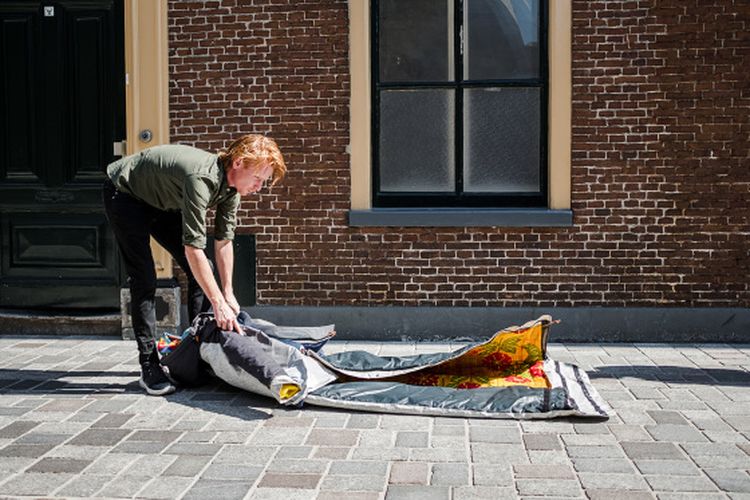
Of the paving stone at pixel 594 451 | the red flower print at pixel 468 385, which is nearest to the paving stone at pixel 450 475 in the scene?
the paving stone at pixel 594 451

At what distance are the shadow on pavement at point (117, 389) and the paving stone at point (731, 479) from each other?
7.64 feet

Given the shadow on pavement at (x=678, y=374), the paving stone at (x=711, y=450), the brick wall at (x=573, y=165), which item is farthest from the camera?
the brick wall at (x=573, y=165)

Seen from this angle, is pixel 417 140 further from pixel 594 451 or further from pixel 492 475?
pixel 492 475

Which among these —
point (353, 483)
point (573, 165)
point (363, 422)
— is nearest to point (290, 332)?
point (363, 422)

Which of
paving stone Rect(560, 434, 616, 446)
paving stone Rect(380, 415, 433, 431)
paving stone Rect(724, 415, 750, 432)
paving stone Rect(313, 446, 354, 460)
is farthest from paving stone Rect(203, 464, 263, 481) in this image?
paving stone Rect(724, 415, 750, 432)

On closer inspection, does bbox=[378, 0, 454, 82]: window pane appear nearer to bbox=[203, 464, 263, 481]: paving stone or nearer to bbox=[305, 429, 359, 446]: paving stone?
bbox=[305, 429, 359, 446]: paving stone

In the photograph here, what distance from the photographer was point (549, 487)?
376cm

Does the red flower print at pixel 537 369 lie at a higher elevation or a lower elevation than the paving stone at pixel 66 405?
higher

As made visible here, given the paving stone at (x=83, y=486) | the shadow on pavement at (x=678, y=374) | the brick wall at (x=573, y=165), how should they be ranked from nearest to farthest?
1. the paving stone at (x=83, y=486)
2. the shadow on pavement at (x=678, y=374)
3. the brick wall at (x=573, y=165)

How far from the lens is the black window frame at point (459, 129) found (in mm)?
7543

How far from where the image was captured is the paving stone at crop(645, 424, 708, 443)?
14.7 ft

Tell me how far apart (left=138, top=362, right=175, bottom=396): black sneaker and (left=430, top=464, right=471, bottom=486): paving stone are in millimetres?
2096

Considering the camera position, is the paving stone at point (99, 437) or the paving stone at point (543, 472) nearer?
the paving stone at point (543, 472)

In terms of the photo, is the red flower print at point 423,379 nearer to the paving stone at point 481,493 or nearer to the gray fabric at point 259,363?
the gray fabric at point 259,363
